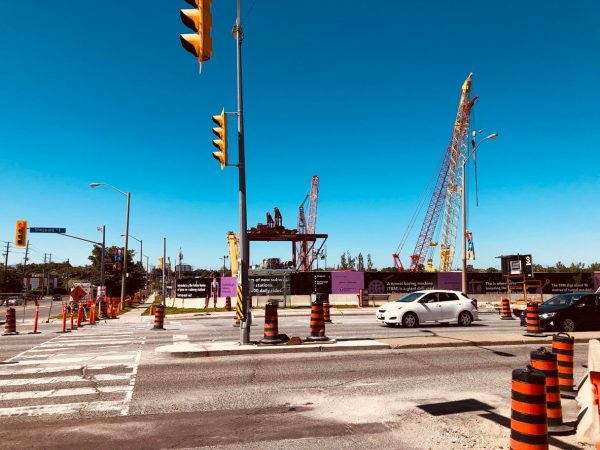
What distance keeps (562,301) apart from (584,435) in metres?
13.2

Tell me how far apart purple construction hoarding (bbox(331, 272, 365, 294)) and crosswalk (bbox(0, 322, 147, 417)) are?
25262 millimetres

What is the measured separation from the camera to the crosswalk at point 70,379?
24.0 feet

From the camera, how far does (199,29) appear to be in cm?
728

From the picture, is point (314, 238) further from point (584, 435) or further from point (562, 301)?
point (584, 435)

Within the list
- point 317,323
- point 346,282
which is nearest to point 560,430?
point 317,323

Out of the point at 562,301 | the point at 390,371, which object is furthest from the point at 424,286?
the point at 390,371

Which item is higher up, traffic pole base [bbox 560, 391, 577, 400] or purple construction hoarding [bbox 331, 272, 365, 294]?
purple construction hoarding [bbox 331, 272, 365, 294]

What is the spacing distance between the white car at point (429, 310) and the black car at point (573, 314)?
124 inches

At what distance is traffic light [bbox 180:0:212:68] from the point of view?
720cm

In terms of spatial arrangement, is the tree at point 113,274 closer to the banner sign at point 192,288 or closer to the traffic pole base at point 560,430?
the banner sign at point 192,288

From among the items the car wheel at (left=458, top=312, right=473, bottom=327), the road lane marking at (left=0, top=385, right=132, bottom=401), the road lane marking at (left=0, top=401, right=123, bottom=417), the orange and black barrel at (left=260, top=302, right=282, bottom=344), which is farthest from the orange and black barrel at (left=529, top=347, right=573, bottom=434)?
the car wheel at (left=458, top=312, right=473, bottom=327)

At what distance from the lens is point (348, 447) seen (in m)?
5.57

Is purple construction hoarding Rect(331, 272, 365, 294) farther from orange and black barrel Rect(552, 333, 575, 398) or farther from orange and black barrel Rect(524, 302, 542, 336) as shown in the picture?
orange and black barrel Rect(552, 333, 575, 398)

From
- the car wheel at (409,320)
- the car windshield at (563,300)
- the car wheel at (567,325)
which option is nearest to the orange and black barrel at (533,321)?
the car wheel at (567,325)
